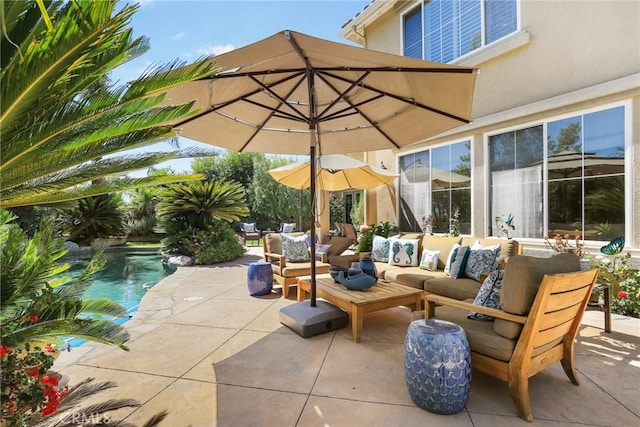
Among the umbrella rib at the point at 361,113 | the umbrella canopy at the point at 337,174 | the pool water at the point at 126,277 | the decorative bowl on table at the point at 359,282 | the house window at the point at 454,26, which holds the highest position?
the house window at the point at 454,26

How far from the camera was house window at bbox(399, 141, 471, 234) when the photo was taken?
22.6 feet

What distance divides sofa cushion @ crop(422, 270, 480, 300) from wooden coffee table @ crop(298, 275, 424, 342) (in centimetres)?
46

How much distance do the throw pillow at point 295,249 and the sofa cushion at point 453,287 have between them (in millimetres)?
2561

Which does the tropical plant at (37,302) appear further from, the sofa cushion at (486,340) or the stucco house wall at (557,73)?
the stucco house wall at (557,73)

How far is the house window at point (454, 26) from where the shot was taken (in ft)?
19.9

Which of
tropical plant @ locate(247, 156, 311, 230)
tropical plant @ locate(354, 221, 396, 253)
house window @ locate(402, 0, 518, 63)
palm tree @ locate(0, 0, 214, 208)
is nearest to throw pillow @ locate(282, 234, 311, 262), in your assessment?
tropical plant @ locate(354, 221, 396, 253)

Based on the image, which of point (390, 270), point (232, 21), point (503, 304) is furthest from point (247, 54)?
point (232, 21)

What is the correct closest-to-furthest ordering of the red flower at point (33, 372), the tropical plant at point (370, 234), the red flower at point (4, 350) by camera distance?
the red flower at point (4, 350)
the red flower at point (33, 372)
the tropical plant at point (370, 234)

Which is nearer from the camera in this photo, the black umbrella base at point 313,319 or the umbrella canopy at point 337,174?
the black umbrella base at point 313,319

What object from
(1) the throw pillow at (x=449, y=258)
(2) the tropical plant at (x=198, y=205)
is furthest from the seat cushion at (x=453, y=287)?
(2) the tropical plant at (x=198, y=205)

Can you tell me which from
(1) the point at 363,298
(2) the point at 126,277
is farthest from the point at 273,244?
(2) the point at 126,277

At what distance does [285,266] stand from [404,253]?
89.6 inches

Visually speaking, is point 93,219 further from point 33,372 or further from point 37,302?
point 33,372

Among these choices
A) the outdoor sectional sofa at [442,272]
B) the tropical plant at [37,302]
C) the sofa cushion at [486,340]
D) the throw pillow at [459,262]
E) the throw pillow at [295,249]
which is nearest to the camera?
the tropical plant at [37,302]
